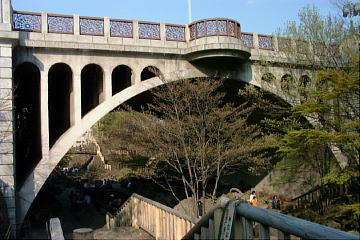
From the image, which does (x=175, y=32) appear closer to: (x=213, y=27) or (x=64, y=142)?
(x=213, y=27)

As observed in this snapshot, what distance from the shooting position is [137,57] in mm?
13398

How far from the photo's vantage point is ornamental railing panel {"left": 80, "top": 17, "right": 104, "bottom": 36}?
12586 mm

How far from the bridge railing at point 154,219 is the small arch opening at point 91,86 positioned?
164 inches

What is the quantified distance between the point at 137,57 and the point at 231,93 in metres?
6.70

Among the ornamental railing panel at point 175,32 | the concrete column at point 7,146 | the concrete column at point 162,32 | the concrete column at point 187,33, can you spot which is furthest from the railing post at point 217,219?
the concrete column at point 187,33

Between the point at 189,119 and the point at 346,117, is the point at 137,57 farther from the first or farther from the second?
the point at 346,117

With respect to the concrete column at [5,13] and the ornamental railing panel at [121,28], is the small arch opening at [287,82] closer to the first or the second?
the ornamental railing panel at [121,28]

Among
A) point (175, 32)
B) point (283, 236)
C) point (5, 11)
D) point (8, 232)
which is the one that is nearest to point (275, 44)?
point (175, 32)

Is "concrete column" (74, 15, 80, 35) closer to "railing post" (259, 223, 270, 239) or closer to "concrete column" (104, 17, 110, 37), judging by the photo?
"concrete column" (104, 17, 110, 37)

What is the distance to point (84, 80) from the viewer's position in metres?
16.2

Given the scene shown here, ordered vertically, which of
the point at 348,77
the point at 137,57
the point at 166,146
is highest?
the point at 137,57

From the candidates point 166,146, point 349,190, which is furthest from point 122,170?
point 349,190

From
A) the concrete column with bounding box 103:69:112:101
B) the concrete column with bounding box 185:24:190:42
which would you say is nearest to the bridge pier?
the concrete column with bounding box 103:69:112:101

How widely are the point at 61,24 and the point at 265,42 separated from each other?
335 inches
